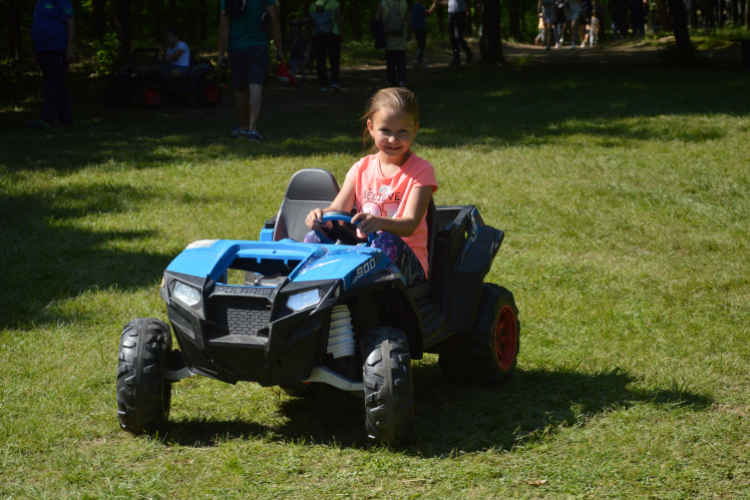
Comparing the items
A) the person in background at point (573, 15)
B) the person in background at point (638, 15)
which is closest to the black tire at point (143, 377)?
the person in background at point (573, 15)

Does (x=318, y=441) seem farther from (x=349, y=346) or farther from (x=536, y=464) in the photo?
(x=536, y=464)

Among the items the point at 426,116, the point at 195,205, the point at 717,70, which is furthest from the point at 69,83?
the point at 717,70

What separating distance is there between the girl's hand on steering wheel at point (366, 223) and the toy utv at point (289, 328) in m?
0.10

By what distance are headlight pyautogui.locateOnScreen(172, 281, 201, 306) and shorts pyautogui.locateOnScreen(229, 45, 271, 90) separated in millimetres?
7808

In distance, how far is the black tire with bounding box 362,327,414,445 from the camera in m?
3.33

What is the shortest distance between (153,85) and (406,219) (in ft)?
41.8

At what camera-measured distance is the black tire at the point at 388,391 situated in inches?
131

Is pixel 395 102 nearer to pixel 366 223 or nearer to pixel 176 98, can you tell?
pixel 366 223

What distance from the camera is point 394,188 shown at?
160 inches

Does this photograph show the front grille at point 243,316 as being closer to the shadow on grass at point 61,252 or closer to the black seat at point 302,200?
the black seat at point 302,200

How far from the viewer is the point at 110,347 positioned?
4766 mm

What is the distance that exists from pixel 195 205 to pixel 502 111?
731 centimetres

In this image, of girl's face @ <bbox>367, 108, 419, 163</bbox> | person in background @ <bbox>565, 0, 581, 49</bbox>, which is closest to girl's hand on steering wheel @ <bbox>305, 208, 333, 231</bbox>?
girl's face @ <bbox>367, 108, 419, 163</bbox>

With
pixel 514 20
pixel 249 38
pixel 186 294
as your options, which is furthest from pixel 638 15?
pixel 186 294
